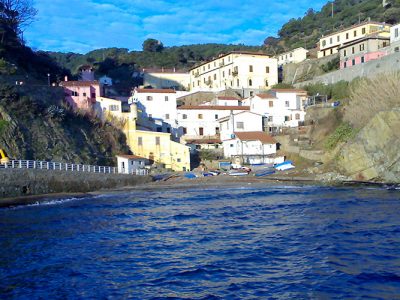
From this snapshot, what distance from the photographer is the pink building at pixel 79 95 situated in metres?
57.8

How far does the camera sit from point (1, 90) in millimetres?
46188

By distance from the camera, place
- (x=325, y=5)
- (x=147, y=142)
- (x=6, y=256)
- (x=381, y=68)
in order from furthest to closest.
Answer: (x=325, y=5)
(x=147, y=142)
(x=381, y=68)
(x=6, y=256)

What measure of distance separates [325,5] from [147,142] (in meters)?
104

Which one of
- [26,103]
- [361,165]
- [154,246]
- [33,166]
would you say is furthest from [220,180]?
[154,246]

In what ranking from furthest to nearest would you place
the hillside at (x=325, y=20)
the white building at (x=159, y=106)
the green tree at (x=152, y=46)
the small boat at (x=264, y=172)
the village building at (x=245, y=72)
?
1. the green tree at (x=152, y=46)
2. the hillside at (x=325, y=20)
3. the village building at (x=245, y=72)
4. the white building at (x=159, y=106)
5. the small boat at (x=264, y=172)

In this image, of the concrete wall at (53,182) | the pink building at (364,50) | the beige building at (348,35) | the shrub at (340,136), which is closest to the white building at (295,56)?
the beige building at (348,35)

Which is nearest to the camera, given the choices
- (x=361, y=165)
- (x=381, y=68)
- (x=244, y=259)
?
(x=244, y=259)

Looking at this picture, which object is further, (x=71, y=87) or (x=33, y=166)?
(x=71, y=87)

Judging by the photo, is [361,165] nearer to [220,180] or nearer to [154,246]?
[220,180]

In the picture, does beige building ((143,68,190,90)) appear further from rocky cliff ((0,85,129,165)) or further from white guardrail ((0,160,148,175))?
white guardrail ((0,160,148,175))

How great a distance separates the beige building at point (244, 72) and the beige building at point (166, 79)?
8702 millimetres

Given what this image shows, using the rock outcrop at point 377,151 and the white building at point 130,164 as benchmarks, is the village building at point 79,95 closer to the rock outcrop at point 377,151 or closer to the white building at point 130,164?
the white building at point 130,164

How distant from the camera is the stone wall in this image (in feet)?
112

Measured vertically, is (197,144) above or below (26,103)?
below
